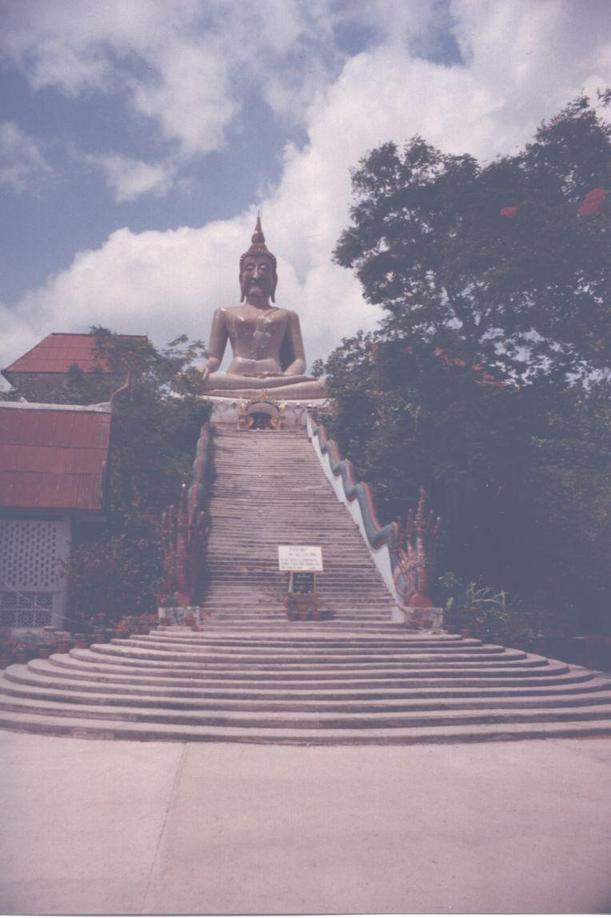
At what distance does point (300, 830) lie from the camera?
5.04 metres

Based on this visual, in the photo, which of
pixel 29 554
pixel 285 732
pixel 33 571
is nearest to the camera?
pixel 285 732

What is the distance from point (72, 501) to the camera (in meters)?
14.3

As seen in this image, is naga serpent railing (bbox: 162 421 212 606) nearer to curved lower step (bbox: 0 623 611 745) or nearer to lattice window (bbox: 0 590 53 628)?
curved lower step (bbox: 0 623 611 745)

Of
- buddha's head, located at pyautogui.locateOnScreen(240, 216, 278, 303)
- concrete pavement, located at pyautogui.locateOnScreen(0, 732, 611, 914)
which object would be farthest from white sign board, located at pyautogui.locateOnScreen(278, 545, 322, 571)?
buddha's head, located at pyautogui.locateOnScreen(240, 216, 278, 303)

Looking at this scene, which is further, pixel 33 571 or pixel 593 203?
pixel 593 203

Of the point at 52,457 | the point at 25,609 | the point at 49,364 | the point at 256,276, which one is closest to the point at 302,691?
the point at 25,609

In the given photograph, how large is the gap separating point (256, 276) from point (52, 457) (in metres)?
17.1

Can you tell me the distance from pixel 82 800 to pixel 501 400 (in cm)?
1355

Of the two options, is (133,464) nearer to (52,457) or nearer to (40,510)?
(52,457)

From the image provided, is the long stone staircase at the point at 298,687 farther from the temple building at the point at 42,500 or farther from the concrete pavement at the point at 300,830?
the temple building at the point at 42,500

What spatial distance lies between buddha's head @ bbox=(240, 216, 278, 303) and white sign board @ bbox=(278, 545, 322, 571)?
18.8 meters

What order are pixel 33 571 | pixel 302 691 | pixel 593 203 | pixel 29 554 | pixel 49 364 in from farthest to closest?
pixel 49 364 → pixel 593 203 → pixel 29 554 → pixel 33 571 → pixel 302 691

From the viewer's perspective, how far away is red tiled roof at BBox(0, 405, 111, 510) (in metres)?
14.3

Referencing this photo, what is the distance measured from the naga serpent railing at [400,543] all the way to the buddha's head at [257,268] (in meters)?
13.2
